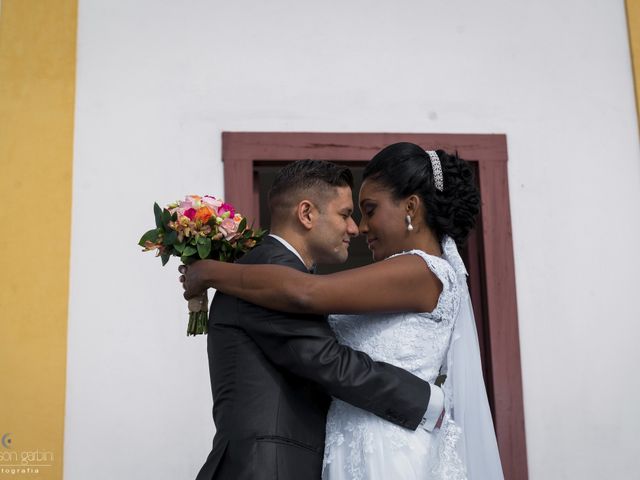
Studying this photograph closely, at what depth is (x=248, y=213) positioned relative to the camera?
15.9 feet

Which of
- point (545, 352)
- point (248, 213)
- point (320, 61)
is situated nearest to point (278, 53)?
point (320, 61)

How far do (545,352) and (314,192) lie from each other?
2109 mm

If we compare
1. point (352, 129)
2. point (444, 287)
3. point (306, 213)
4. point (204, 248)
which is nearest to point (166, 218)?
point (204, 248)

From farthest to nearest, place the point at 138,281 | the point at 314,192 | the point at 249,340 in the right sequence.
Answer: the point at 138,281 → the point at 314,192 → the point at 249,340

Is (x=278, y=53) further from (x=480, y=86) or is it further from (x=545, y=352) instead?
(x=545, y=352)

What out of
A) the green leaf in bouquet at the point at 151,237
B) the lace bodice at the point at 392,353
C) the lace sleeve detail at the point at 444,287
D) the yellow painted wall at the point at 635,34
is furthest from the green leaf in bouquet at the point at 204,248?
the yellow painted wall at the point at 635,34

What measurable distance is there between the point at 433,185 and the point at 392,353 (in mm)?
676

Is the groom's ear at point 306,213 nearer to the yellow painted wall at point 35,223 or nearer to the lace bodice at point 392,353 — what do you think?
the lace bodice at point 392,353

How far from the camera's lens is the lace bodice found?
3.25 m

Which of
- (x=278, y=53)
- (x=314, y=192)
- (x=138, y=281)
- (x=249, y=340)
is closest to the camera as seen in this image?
(x=249, y=340)

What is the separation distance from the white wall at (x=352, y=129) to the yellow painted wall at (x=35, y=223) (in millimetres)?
76

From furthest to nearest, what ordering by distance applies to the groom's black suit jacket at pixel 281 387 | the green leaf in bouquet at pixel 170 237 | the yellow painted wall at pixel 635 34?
the yellow painted wall at pixel 635 34 < the green leaf in bouquet at pixel 170 237 < the groom's black suit jacket at pixel 281 387

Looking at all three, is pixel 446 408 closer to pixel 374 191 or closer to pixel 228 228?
pixel 374 191

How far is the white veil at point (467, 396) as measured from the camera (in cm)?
351
